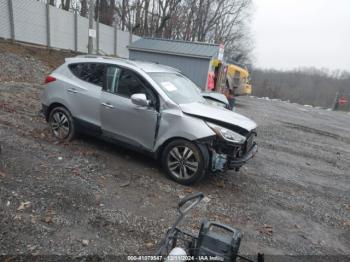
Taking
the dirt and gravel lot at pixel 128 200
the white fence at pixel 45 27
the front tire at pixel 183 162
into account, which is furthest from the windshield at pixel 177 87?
the white fence at pixel 45 27

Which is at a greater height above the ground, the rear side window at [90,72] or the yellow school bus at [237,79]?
the rear side window at [90,72]

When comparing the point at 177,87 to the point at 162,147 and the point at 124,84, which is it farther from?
the point at 162,147

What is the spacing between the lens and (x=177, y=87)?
536cm

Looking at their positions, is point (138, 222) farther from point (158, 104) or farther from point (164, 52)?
point (164, 52)

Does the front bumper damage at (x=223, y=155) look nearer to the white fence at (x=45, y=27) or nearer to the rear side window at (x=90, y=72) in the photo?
the rear side window at (x=90, y=72)

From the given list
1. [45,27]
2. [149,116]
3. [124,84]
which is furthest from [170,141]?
[45,27]

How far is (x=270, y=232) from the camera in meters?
3.79

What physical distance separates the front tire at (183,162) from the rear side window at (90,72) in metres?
1.78

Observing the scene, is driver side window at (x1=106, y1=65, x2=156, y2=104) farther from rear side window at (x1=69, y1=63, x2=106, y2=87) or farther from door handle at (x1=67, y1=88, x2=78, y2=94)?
door handle at (x1=67, y1=88, x2=78, y2=94)

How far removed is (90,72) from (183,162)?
244cm

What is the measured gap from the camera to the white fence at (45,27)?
46.6ft

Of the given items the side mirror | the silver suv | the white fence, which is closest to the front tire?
the silver suv

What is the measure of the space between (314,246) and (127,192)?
2515mm

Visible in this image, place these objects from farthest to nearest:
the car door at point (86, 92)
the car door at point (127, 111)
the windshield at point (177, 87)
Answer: the car door at point (86, 92) → the windshield at point (177, 87) → the car door at point (127, 111)
